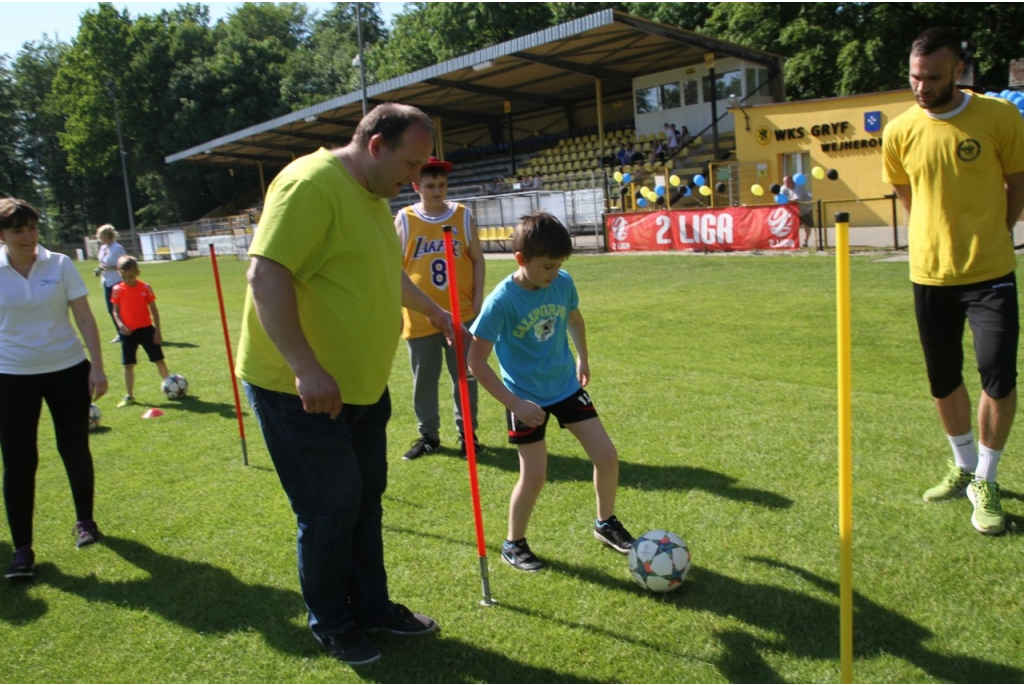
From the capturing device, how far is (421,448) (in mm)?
5988

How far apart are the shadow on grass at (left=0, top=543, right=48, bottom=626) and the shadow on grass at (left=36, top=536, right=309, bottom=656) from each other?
0.12 m

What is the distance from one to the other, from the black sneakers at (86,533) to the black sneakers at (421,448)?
83.1 inches

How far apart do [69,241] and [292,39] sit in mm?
31362

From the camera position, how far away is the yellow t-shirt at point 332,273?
2721 mm

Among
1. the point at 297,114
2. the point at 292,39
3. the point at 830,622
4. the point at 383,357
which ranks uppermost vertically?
the point at 292,39

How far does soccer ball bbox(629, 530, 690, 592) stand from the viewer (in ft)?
11.6

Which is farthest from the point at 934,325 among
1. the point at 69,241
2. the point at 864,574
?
the point at 69,241

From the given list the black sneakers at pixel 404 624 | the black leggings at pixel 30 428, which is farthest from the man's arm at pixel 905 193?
the black leggings at pixel 30 428

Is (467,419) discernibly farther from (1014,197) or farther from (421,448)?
(1014,197)

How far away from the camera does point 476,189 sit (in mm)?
36375

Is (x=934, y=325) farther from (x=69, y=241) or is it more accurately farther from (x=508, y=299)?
(x=69, y=241)

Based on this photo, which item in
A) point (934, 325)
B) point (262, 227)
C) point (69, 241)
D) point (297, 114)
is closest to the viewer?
point (262, 227)

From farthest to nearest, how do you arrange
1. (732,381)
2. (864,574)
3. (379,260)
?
(732,381) → (864,574) → (379,260)

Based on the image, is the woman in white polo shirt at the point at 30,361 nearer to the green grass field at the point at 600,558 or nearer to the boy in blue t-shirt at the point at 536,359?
the green grass field at the point at 600,558
